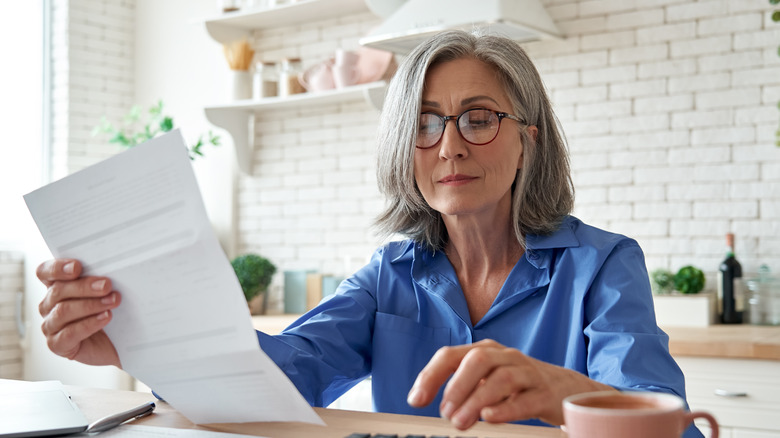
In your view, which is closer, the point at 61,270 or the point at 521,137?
the point at 61,270

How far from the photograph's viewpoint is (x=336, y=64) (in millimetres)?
3879

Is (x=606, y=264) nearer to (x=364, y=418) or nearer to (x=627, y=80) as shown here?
(x=364, y=418)

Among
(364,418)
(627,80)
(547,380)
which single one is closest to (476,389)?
(547,380)

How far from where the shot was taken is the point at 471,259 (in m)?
1.74

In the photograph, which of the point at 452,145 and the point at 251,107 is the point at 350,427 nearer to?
the point at 452,145

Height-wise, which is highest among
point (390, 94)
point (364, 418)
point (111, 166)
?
point (390, 94)

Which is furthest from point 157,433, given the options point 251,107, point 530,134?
point 251,107

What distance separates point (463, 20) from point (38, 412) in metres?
2.34

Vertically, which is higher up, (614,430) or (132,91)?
(132,91)

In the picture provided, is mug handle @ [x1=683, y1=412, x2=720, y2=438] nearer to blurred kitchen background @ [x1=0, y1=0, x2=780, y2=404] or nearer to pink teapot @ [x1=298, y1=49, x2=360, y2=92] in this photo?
blurred kitchen background @ [x1=0, y1=0, x2=780, y2=404]

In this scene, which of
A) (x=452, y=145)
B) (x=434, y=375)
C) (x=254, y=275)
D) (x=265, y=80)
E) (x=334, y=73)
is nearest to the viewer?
(x=434, y=375)

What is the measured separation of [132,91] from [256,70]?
1112 millimetres

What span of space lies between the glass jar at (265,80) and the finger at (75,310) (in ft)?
10.1

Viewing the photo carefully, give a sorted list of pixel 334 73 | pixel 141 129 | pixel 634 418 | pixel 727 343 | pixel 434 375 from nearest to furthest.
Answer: pixel 634 418 < pixel 434 375 < pixel 727 343 < pixel 334 73 < pixel 141 129
